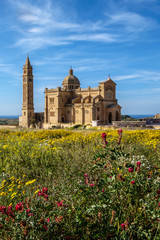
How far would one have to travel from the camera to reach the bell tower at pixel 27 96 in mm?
47906

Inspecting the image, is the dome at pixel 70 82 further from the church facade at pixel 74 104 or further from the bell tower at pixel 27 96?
the bell tower at pixel 27 96

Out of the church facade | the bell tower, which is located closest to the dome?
the church facade

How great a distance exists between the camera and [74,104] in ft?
138

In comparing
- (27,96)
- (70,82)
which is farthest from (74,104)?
(27,96)

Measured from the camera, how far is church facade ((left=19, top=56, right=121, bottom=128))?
130 ft

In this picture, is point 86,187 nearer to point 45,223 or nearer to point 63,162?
point 45,223

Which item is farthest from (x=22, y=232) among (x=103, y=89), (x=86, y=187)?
(x=103, y=89)

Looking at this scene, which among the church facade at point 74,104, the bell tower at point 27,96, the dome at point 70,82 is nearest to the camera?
the church facade at point 74,104

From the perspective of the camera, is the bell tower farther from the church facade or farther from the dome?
the dome

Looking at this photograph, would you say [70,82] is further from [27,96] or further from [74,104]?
[27,96]

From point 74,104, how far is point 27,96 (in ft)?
40.1

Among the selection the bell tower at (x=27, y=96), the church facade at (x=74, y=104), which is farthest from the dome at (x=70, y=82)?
the bell tower at (x=27, y=96)

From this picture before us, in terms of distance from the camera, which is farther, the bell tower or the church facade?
the bell tower

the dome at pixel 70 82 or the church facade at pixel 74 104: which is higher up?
the dome at pixel 70 82
